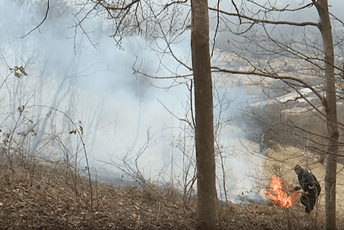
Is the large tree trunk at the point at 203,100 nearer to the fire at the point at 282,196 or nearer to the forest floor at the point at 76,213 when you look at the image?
the forest floor at the point at 76,213

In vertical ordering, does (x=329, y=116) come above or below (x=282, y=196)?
above

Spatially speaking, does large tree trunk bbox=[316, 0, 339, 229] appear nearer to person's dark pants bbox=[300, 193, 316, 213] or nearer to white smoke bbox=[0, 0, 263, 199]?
person's dark pants bbox=[300, 193, 316, 213]

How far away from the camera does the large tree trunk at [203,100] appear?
311cm

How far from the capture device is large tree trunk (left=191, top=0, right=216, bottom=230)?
3107 millimetres

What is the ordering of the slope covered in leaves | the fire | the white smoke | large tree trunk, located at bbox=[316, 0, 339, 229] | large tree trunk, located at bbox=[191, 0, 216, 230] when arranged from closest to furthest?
large tree trunk, located at bbox=[191, 0, 216, 230] → the slope covered in leaves → large tree trunk, located at bbox=[316, 0, 339, 229] → the fire → the white smoke

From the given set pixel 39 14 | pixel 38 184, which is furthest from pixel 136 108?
pixel 38 184

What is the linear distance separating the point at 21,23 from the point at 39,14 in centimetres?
126

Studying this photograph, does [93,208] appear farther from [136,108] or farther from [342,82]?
[136,108]

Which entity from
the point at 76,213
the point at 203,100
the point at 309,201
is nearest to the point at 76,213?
the point at 76,213

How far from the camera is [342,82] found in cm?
448

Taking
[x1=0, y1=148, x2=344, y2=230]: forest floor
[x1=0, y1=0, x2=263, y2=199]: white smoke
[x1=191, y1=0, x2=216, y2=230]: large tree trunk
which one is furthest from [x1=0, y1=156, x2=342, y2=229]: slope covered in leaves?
[x1=0, y1=0, x2=263, y2=199]: white smoke

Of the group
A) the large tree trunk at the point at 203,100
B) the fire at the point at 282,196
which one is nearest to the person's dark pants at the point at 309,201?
the fire at the point at 282,196

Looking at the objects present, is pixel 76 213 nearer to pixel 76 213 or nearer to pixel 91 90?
pixel 76 213

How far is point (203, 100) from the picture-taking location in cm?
311
